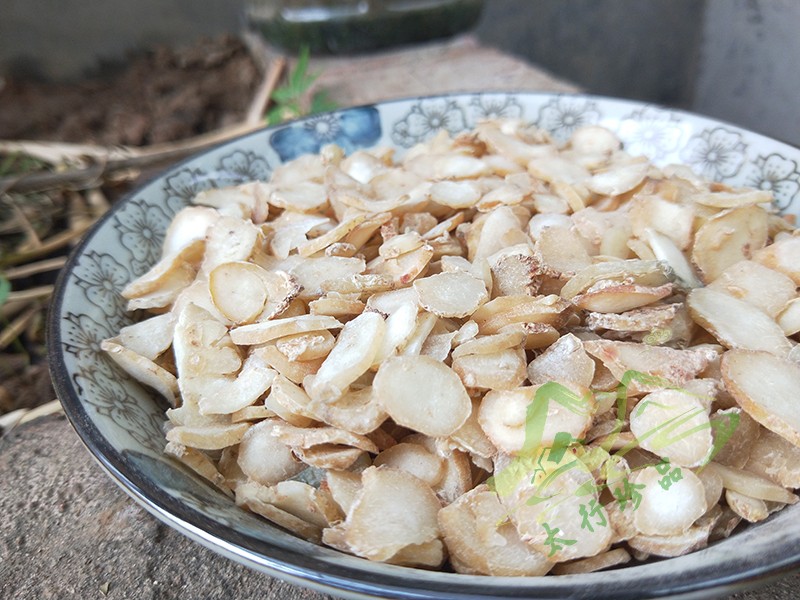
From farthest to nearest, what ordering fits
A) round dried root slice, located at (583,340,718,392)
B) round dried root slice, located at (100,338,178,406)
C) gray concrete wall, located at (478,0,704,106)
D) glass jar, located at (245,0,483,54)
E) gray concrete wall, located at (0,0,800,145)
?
gray concrete wall, located at (478,0,704,106) → gray concrete wall, located at (0,0,800,145) → glass jar, located at (245,0,483,54) → round dried root slice, located at (100,338,178,406) → round dried root slice, located at (583,340,718,392)

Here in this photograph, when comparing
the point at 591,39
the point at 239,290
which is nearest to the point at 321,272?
the point at 239,290

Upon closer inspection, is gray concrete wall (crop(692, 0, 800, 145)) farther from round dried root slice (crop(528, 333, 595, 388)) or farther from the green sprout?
round dried root slice (crop(528, 333, 595, 388))

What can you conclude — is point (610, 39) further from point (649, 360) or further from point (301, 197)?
point (649, 360)

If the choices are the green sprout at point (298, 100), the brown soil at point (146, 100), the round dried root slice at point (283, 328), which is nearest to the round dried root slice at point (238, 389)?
the round dried root slice at point (283, 328)

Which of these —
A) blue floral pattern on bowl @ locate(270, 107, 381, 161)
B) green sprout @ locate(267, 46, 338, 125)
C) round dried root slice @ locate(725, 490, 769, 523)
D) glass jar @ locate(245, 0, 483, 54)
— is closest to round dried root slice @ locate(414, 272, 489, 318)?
round dried root slice @ locate(725, 490, 769, 523)

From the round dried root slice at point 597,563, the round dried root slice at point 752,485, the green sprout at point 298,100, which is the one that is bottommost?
the green sprout at point 298,100

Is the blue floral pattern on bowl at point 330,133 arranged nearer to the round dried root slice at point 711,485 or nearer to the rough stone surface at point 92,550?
the rough stone surface at point 92,550
